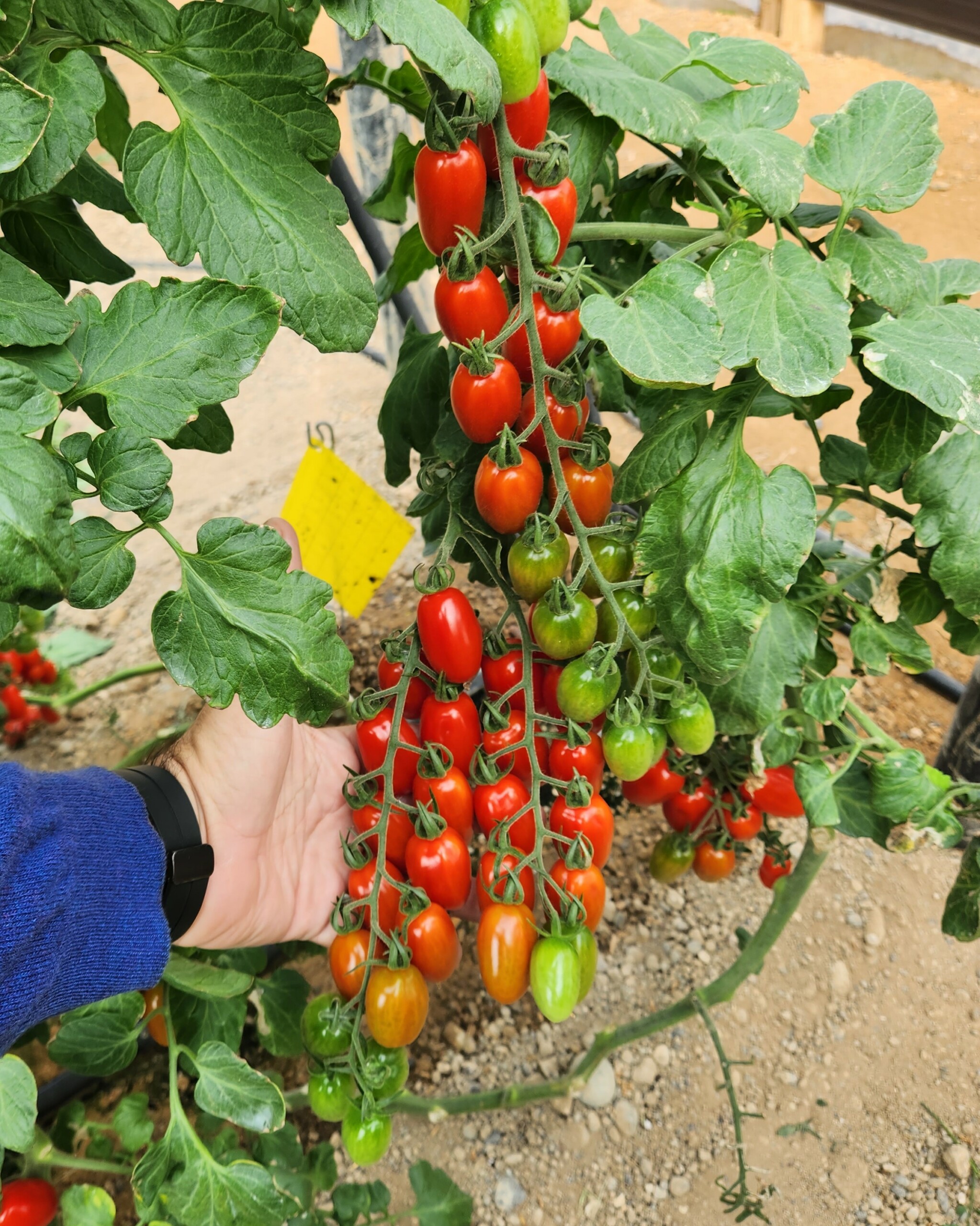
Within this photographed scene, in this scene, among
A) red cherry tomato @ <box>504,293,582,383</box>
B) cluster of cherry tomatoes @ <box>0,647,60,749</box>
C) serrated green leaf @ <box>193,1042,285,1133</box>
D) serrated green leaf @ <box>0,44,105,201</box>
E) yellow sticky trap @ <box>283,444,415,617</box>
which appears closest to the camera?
serrated green leaf @ <box>0,44,105,201</box>

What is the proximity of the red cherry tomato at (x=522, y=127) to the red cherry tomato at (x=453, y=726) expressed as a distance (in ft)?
1.36

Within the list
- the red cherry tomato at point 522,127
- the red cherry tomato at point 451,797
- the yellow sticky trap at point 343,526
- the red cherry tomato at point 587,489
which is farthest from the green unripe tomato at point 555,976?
the yellow sticky trap at point 343,526

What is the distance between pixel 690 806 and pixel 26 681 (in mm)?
1319

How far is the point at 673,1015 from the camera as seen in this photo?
1.08 meters

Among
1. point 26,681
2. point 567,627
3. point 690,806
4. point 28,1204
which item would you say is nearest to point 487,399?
point 567,627

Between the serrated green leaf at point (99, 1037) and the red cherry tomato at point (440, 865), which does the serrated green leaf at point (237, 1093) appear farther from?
the red cherry tomato at point (440, 865)

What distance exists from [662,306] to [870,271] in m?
0.21

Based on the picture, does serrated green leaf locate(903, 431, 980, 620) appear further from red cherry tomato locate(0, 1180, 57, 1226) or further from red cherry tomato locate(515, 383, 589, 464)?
red cherry tomato locate(0, 1180, 57, 1226)

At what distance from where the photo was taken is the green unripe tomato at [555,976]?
2.41 ft

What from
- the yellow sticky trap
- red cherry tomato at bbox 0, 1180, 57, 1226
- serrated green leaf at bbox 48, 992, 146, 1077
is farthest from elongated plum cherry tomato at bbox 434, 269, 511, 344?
red cherry tomato at bbox 0, 1180, 57, 1226

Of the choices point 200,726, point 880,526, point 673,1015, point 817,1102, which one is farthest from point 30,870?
point 880,526

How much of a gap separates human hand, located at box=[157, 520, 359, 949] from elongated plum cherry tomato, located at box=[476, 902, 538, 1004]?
26 cm

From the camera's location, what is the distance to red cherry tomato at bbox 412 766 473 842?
81 cm

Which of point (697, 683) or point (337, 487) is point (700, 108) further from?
point (337, 487)
